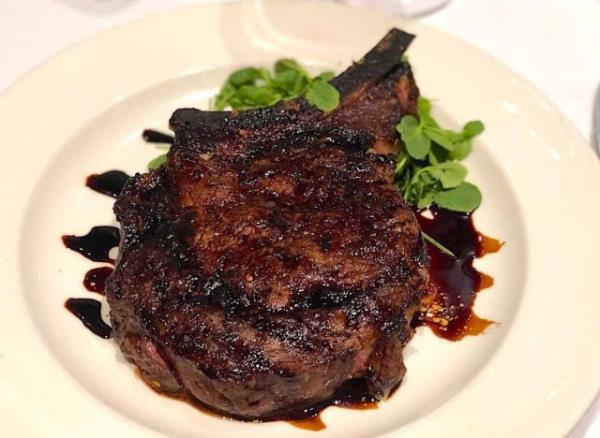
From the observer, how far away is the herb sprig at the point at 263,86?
12.7 ft

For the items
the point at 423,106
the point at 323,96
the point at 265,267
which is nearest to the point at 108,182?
the point at 323,96

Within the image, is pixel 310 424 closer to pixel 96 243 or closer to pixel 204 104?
pixel 96 243

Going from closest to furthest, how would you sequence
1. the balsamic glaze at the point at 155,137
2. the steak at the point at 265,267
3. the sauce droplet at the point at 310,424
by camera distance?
the steak at the point at 265,267
the sauce droplet at the point at 310,424
the balsamic glaze at the point at 155,137

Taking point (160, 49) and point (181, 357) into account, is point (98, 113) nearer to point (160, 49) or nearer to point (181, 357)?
point (160, 49)

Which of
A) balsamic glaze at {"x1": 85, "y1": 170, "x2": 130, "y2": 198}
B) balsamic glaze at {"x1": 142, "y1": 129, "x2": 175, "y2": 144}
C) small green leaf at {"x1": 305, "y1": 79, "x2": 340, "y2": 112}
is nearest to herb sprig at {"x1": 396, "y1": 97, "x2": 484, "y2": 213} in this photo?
small green leaf at {"x1": 305, "y1": 79, "x2": 340, "y2": 112}

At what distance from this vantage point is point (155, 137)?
385cm

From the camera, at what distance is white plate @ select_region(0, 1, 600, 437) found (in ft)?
8.77

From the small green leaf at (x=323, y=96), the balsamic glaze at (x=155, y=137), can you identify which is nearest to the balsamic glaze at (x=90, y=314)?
the balsamic glaze at (x=155, y=137)

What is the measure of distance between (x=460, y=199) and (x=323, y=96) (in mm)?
820

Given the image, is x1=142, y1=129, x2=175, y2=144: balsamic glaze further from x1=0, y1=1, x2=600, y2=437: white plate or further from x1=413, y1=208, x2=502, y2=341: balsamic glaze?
x1=413, y1=208, x2=502, y2=341: balsamic glaze

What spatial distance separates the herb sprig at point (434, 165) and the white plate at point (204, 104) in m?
0.09

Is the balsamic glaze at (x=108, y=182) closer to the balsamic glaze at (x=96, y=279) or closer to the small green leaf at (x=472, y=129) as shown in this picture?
the balsamic glaze at (x=96, y=279)

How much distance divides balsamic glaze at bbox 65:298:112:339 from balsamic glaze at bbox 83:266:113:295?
0.20ft

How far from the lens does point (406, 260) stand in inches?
111
